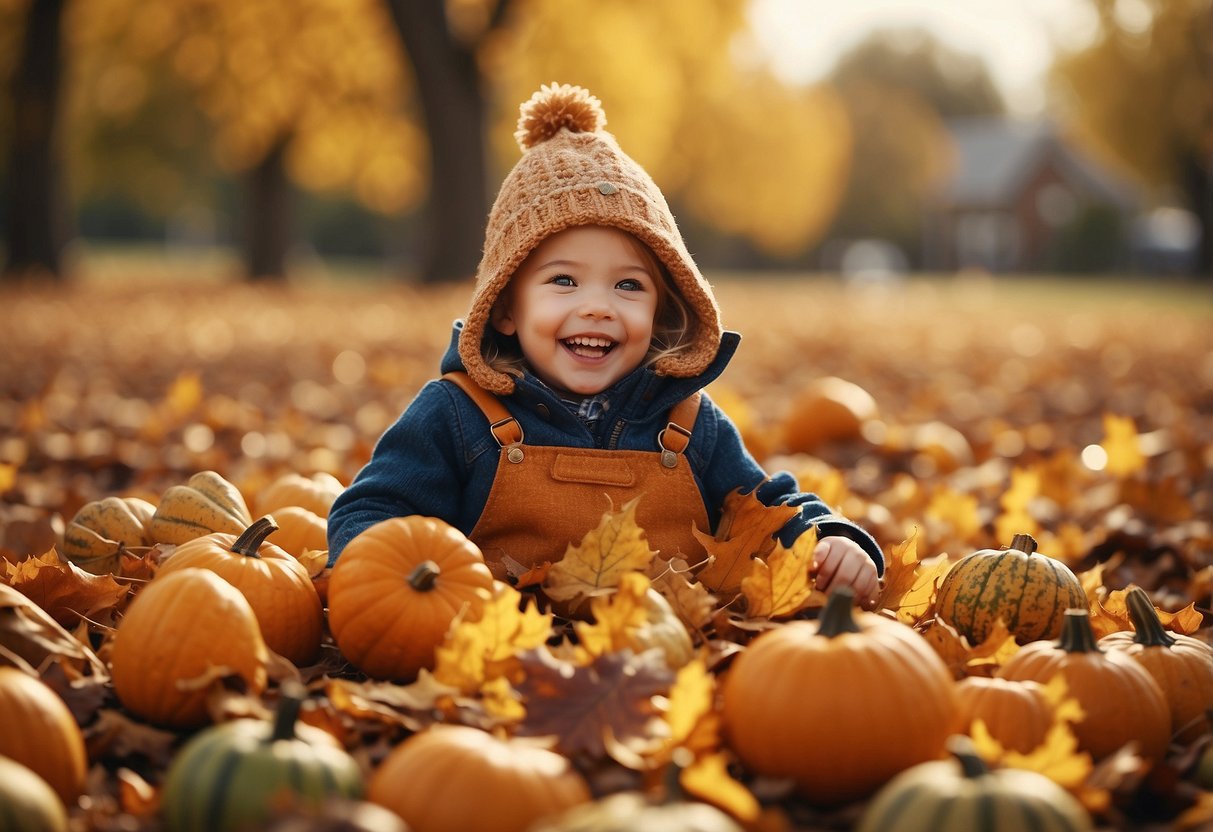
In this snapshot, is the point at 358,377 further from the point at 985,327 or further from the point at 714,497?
the point at 985,327

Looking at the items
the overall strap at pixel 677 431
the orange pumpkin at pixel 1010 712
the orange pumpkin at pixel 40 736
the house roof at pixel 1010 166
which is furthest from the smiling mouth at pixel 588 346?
the house roof at pixel 1010 166

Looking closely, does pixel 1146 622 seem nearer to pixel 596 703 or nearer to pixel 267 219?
pixel 596 703

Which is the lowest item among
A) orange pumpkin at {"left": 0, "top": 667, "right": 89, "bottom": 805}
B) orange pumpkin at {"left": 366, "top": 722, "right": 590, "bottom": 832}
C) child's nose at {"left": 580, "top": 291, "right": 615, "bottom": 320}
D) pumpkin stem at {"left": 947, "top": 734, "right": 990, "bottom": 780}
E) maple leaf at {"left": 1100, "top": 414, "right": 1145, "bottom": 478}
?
orange pumpkin at {"left": 0, "top": 667, "right": 89, "bottom": 805}

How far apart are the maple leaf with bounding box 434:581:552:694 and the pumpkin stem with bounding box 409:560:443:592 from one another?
8.1 inches

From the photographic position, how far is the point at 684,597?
8.16ft

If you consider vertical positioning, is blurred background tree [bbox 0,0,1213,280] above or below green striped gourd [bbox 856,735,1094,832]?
above

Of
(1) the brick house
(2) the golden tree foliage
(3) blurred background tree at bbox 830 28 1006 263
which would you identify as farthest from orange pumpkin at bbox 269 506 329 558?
(3) blurred background tree at bbox 830 28 1006 263

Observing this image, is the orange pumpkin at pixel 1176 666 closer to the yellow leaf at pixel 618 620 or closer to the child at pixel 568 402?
the child at pixel 568 402

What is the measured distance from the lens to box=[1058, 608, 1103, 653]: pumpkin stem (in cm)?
226

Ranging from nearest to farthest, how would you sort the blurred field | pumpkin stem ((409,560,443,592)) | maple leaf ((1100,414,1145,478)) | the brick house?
pumpkin stem ((409,560,443,592)) < maple leaf ((1100,414,1145,478)) < the blurred field < the brick house

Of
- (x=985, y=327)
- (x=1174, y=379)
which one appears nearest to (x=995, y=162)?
(x=985, y=327)

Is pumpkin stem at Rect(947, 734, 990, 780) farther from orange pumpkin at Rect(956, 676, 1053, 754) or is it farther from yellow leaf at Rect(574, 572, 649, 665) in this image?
yellow leaf at Rect(574, 572, 649, 665)

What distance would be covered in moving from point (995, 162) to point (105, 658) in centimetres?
6425

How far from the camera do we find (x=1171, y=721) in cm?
227
